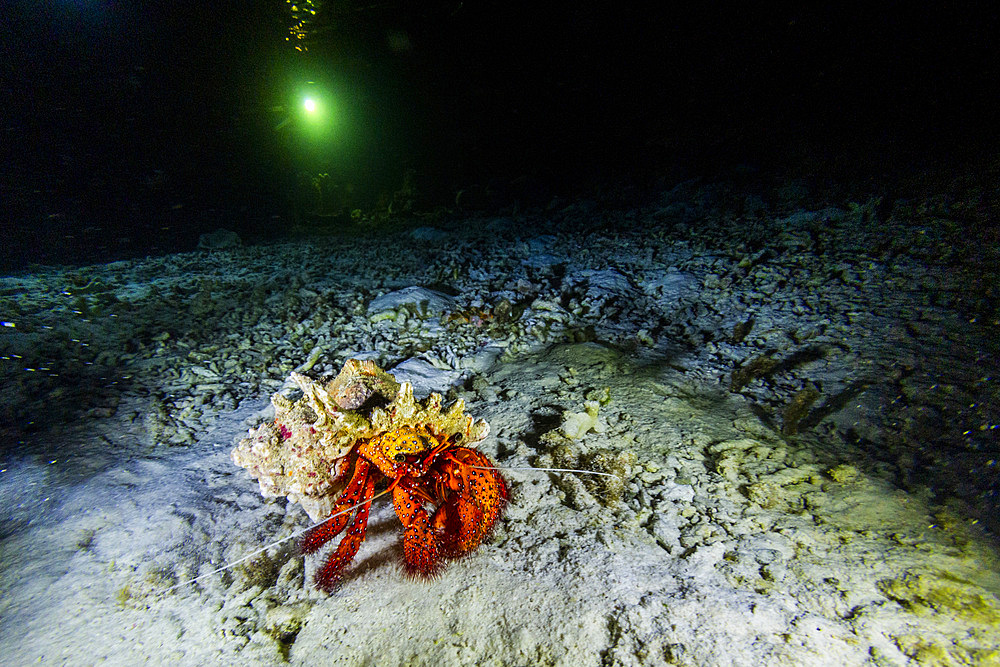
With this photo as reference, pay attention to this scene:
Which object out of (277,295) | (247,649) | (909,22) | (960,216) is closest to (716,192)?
(960,216)

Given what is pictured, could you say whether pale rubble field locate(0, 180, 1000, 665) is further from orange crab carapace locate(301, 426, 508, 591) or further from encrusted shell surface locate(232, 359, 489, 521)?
encrusted shell surface locate(232, 359, 489, 521)

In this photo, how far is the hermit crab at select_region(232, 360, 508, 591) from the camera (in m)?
1.89

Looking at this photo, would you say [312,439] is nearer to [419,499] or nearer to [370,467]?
[370,467]

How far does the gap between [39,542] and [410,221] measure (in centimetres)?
906

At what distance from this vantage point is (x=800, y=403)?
8.96 feet

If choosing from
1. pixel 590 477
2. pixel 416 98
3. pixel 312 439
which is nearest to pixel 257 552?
pixel 312 439

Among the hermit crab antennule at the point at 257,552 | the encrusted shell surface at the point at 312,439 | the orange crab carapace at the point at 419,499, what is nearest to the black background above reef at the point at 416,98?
the orange crab carapace at the point at 419,499

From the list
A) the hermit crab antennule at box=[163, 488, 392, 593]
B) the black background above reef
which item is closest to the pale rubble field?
the hermit crab antennule at box=[163, 488, 392, 593]

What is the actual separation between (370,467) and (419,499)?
0.35 meters

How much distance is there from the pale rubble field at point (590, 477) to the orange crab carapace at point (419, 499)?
0.33 ft

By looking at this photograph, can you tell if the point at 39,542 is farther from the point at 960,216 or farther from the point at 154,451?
the point at 960,216

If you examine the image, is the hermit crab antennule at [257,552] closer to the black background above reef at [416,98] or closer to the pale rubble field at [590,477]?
the pale rubble field at [590,477]

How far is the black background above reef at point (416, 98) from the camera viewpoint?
791 centimetres

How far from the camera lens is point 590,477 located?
7.44ft
